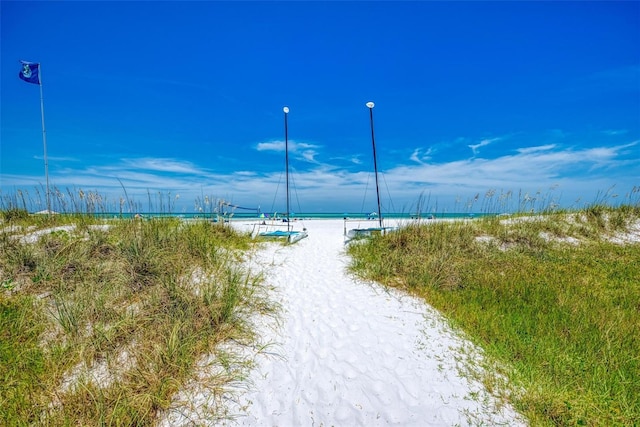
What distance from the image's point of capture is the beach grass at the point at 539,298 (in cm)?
324

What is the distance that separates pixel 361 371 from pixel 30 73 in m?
19.9

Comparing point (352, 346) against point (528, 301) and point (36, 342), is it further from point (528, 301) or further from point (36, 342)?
point (36, 342)

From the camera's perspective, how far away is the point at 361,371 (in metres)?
3.69

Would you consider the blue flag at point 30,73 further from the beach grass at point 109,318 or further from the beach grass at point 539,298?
the beach grass at point 539,298

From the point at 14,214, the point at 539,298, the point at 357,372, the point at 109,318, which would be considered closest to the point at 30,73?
the point at 14,214

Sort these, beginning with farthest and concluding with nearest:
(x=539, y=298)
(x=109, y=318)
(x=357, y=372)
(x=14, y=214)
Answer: (x=14, y=214) < (x=539, y=298) < (x=109, y=318) < (x=357, y=372)

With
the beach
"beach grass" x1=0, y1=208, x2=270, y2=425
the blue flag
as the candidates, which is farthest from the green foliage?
the blue flag

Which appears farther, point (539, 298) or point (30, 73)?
point (30, 73)

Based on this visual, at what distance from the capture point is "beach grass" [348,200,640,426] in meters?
3.24

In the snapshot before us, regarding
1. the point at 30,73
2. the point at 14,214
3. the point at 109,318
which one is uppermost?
the point at 30,73

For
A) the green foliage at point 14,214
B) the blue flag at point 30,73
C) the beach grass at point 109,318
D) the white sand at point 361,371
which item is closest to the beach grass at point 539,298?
the white sand at point 361,371

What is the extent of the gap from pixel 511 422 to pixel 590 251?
9.77m

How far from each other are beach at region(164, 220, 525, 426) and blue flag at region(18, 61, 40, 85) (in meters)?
17.2

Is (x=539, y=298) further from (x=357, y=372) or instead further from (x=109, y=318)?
(x=109, y=318)
